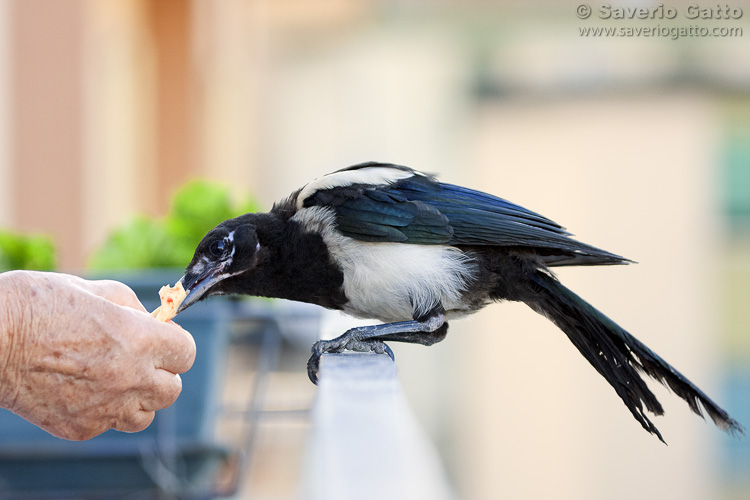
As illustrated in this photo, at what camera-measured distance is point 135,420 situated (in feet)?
5.72

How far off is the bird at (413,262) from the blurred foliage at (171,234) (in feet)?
0.94

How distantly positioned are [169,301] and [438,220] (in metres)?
0.61

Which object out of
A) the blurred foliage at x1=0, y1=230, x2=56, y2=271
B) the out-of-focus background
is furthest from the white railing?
the out-of-focus background

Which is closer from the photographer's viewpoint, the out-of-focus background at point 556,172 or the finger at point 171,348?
the finger at point 171,348

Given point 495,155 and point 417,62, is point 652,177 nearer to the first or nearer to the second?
point 495,155

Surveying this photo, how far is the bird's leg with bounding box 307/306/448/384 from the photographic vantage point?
6.27 feet

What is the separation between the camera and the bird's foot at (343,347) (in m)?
1.89

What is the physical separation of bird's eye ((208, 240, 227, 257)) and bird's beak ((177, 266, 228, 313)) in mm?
32

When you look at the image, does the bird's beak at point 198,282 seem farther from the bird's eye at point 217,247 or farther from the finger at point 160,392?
the finger at point 160,392

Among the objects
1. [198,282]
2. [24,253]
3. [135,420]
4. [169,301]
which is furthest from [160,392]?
[24,253]

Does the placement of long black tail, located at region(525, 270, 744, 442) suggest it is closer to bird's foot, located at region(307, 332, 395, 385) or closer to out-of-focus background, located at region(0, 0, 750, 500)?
bird's foot, located at region(307, 332, 395, 385)

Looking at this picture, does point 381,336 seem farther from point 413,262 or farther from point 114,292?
point 114,292

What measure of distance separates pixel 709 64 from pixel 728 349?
364cm

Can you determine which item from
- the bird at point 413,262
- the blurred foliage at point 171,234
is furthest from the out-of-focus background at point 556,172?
the bird at point 413,262
